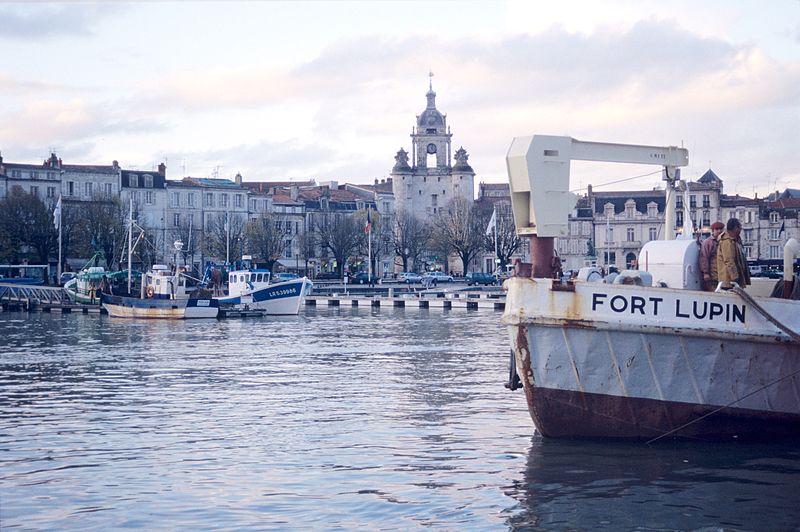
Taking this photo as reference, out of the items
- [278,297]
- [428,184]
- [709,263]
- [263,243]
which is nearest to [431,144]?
Result: [428,184]

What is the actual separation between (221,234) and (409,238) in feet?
77.5

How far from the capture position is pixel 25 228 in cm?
9844

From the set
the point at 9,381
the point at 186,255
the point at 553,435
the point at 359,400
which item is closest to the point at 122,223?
the point at 186,255

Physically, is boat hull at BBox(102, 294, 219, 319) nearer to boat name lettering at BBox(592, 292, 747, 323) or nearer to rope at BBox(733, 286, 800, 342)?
boat name lettering at BBox(592, 292, 747, 323)

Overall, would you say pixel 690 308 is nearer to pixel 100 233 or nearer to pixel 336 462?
pixel 336 462

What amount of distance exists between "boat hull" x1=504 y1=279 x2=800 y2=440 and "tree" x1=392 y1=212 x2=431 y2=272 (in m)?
111

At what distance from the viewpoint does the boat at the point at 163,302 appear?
6372 cm

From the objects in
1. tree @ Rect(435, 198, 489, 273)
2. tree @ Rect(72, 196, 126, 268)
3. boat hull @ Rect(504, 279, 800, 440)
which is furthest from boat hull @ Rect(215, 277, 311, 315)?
tree @ Rect(435, 198, 489, 273)

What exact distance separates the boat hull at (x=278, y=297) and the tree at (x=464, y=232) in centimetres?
5145

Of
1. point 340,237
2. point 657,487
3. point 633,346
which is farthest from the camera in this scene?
point 340,237

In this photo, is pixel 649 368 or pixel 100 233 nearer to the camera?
pixel 649 368

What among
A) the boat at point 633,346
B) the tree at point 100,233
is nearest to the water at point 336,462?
the boat at point 633,346

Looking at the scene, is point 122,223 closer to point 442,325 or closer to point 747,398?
point 442,325

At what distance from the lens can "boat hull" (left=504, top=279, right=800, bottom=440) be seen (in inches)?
653
